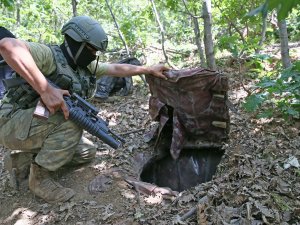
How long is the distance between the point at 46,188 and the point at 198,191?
4.77 ft

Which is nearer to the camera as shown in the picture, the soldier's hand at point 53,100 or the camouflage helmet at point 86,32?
the soldier's hand at point 53,100

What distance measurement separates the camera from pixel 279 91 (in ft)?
11.9

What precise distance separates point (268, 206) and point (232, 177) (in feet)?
1.79

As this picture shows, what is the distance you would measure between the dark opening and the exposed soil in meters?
0.24

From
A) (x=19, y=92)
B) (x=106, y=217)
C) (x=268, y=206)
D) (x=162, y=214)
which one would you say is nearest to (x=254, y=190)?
(x=268, y=206)

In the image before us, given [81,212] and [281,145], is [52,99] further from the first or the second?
[281,145]

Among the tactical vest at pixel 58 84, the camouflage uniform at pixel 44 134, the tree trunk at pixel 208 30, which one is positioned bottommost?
the camouflage uniform at pixel 44 134

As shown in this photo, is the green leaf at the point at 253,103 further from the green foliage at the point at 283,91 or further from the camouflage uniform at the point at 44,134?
the camouflage uniform at the point at 44,134

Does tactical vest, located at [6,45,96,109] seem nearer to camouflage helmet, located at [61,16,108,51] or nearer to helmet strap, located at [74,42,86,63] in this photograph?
helmet strap, located at [74,42,86,63]

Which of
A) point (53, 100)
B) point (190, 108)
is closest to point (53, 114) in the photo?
point (53, 100)

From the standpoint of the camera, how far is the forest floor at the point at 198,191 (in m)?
2.64

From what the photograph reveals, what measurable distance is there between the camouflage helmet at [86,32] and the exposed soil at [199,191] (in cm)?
134

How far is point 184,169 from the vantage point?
4.13 meters

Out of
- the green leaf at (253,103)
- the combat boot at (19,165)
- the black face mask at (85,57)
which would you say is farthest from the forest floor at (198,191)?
the black face mask at (85,57)
